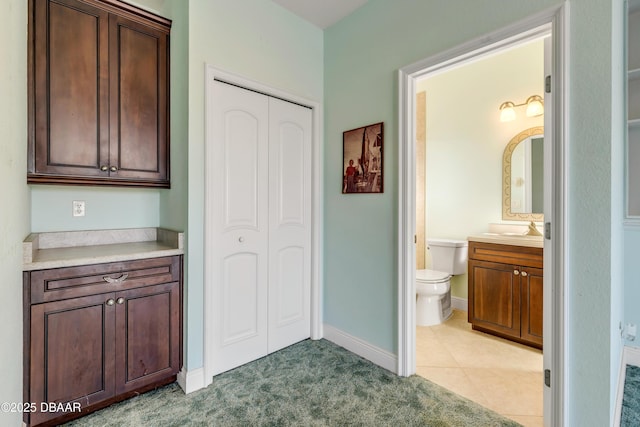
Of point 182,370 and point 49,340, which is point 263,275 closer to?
point 182,370

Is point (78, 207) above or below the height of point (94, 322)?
above

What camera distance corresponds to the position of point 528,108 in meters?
2.79

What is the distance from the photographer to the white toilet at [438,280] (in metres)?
2.92

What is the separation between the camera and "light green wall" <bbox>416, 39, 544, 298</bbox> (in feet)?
9.65

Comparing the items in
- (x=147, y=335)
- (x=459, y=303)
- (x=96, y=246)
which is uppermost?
(x=96, y=246)

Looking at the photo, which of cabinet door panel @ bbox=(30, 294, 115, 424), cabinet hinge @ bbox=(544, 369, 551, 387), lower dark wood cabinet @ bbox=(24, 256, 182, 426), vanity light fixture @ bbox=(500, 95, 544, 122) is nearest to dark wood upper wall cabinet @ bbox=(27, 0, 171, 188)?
lower dark wood cabinet @ bbox=(24, 256, 182, 426)

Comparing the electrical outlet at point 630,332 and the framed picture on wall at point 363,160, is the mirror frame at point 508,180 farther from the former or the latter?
the framed picture on wall at point 363,160

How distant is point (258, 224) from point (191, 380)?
3.64 feet

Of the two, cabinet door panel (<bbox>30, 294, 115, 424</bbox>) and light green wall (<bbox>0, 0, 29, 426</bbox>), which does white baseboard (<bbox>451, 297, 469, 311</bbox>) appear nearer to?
cabinet door panel (<bbox>30, 294, 115, 424</bbox>)

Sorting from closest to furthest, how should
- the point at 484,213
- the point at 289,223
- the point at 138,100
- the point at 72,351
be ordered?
the point at 72,351
the point at 138,100
the point at 289,223
the point at 484,213

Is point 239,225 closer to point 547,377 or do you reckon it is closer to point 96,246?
point 96,246

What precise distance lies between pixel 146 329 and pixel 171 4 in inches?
85.6

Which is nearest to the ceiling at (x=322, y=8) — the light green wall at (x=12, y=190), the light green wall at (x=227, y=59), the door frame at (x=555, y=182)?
the light green wall at (x=227, y=59)

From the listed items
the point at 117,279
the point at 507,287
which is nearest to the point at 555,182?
the point at 507,287
